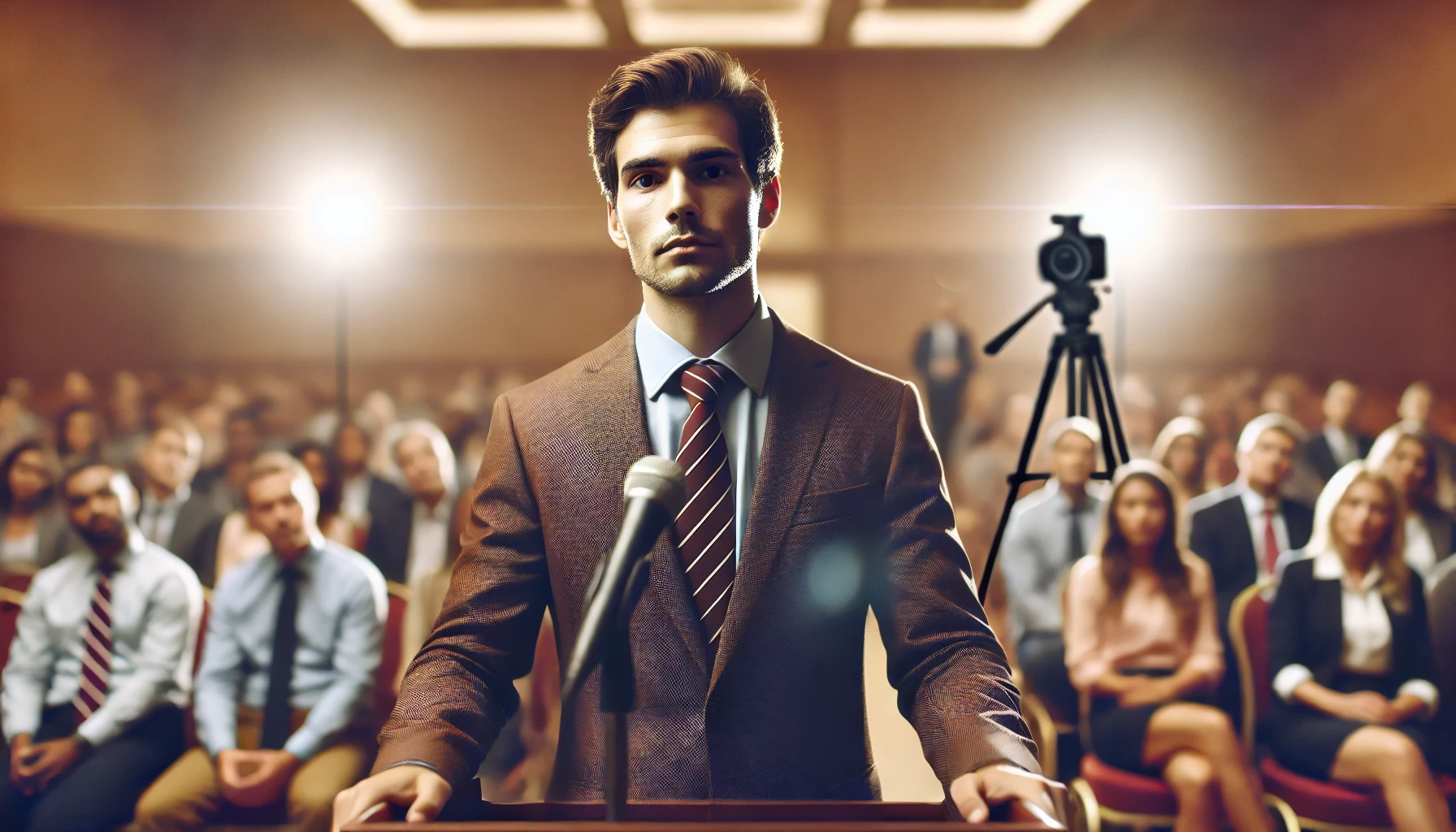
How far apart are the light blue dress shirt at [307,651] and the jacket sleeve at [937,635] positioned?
7.97 ft

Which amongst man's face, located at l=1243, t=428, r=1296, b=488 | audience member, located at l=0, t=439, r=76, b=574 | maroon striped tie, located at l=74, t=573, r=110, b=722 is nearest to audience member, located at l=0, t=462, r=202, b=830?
maroon striped tie, located at l=74, t=573, r=110, b=722

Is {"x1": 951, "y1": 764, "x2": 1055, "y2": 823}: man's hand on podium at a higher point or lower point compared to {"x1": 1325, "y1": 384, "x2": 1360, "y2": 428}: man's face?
lower

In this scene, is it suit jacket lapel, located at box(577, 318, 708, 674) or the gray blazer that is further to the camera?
the gray blazer

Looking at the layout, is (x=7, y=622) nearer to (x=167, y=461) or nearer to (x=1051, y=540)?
(x=167, y=461)

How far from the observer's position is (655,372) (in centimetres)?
128

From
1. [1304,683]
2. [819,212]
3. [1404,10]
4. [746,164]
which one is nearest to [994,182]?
[819,212]

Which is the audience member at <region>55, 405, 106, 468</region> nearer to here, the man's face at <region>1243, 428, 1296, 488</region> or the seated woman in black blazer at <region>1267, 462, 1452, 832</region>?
the seated woman in black blazer at <region>1267, 462, 1452, 832</region>

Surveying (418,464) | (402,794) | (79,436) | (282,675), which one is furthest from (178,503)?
(402,794)

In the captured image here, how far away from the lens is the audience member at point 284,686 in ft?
9.81

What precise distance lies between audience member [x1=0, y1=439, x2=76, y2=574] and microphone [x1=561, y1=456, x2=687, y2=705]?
3.99 metres

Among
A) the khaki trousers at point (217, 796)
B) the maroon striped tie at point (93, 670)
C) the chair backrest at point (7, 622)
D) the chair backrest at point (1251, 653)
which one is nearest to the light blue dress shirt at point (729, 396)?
the khaki trousers at point (217, 796)

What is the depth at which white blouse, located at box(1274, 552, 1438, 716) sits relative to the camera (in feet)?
10.7

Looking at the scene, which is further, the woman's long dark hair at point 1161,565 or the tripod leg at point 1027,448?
the woman's long dark hair at point 1161,565

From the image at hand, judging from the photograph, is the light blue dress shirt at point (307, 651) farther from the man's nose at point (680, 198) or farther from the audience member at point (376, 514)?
the man's nose at point (680, 198)
